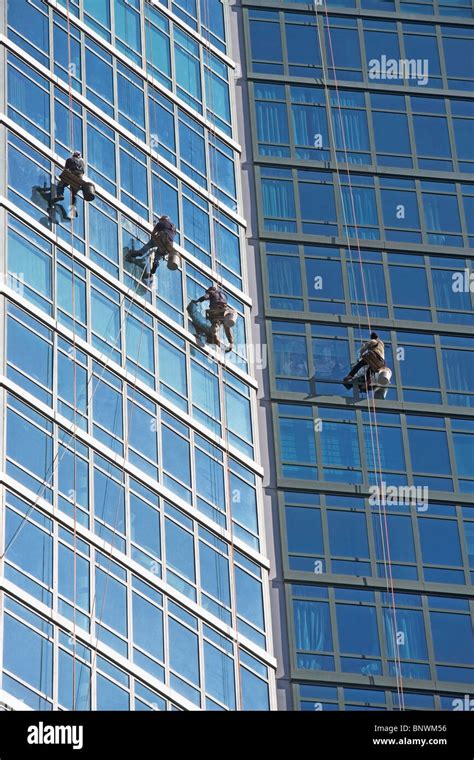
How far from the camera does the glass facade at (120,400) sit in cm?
3694

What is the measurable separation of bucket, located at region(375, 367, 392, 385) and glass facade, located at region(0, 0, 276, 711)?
8.61ft

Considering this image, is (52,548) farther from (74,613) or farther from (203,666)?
(203,666)

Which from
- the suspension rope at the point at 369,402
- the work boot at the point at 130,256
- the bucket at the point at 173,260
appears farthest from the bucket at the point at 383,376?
the work boot at the point at 130,256

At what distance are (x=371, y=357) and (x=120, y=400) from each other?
21.5 ft

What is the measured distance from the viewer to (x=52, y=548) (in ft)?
121

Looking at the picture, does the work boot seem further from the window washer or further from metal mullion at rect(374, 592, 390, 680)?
metal mullion at rect(374, 592, 390, 680)

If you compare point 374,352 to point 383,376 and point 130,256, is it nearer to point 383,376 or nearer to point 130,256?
point 383,376

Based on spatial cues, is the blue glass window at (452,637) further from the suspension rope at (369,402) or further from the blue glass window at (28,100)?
the blue glass window at (28,100)

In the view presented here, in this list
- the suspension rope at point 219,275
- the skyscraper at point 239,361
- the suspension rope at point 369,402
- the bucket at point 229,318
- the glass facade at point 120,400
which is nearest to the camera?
the glass facade at point 120,400

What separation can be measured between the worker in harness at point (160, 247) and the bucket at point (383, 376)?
4.96m

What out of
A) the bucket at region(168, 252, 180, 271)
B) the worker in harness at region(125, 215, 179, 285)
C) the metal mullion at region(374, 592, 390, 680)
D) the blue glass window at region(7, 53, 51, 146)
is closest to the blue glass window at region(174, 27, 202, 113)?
the worker in harness at region(125, 215, 179, 285)

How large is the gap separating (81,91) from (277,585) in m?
9.44
